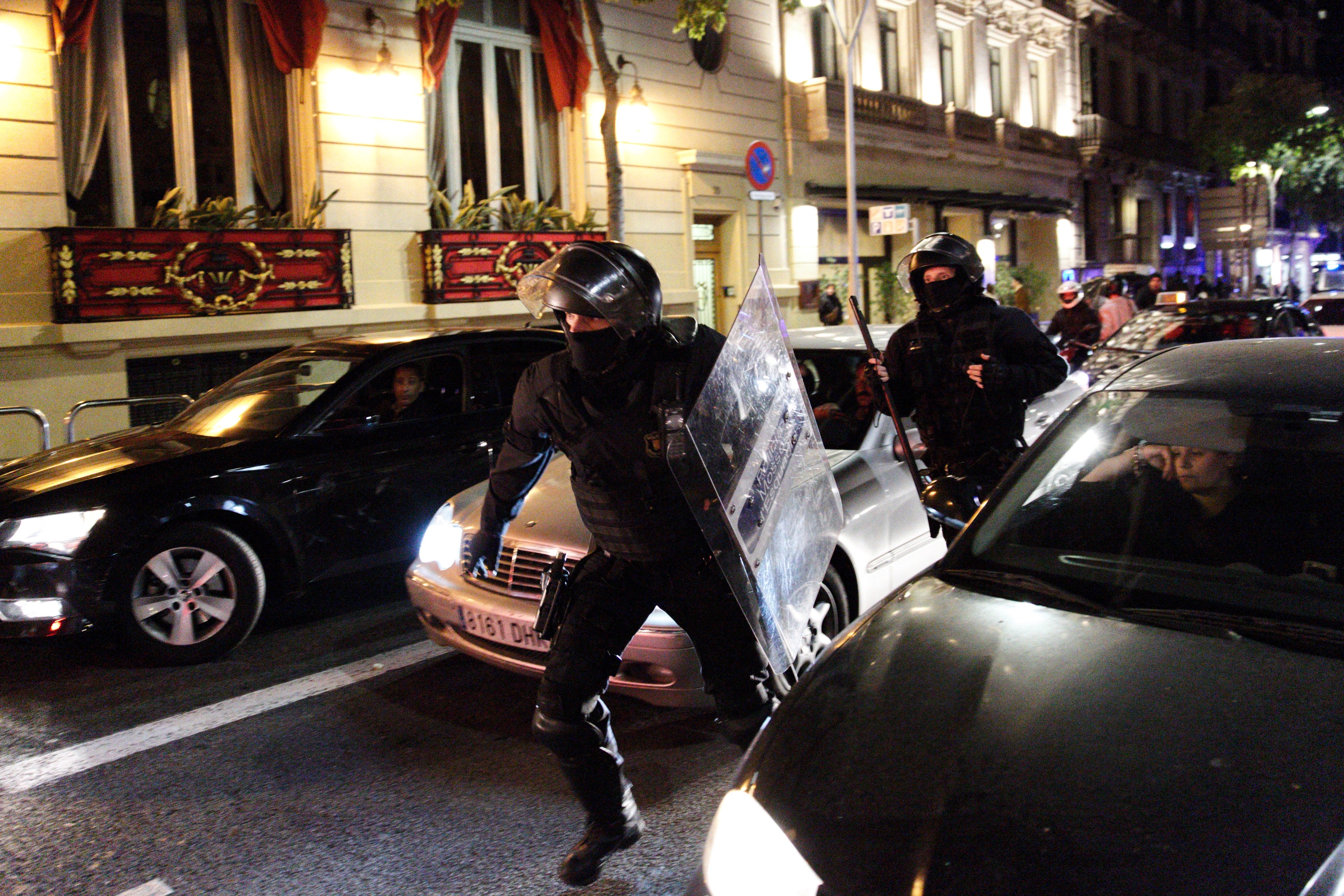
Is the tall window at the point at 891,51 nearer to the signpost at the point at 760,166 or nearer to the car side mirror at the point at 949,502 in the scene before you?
the signpost at the point at 760,166

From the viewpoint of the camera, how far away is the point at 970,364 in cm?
445

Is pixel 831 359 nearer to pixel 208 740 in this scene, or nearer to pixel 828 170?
pixel 208 740

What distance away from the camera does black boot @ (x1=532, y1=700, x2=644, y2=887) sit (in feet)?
9.90

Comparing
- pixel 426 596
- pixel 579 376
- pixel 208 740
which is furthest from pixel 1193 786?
pixel 208 740

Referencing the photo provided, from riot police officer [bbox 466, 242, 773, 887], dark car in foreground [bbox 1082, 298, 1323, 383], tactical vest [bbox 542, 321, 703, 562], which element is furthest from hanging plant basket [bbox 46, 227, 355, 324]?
tactical vest [bbox 542, 321, 703, 562]

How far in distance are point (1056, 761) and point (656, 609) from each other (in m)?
2.05

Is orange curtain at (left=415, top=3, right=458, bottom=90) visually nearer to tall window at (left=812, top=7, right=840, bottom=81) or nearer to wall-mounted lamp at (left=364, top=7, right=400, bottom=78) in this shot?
wall-mounted lamp at (left=364, top=7, right=400, bottom=78)

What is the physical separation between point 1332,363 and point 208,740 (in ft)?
13.4

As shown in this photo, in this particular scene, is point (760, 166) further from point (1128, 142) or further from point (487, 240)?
point (1128, 142)

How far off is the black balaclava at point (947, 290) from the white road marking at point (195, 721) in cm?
267

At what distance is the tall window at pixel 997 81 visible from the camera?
92.7ft

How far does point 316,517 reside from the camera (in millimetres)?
5723

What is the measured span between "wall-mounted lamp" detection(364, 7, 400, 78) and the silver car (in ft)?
33.5

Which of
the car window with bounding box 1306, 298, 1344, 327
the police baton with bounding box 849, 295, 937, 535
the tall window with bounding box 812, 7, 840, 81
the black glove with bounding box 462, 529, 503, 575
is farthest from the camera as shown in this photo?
the tall window with bounding box 812, 7, 840, 81
